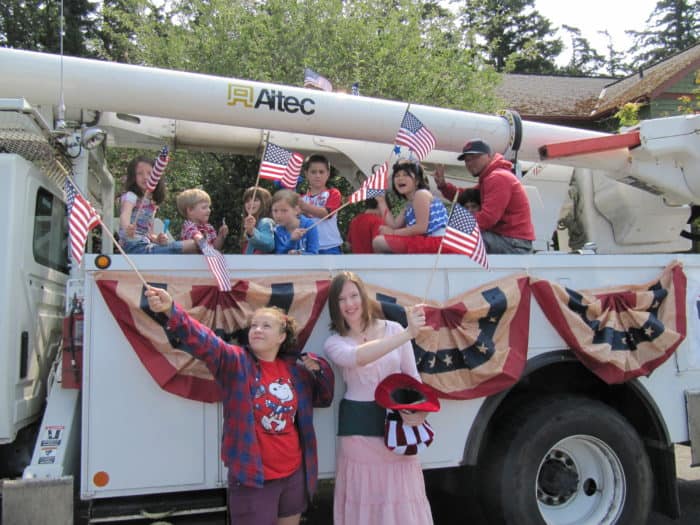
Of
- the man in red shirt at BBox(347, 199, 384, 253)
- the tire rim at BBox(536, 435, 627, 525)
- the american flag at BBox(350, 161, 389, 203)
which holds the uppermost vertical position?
the american flag at BBox(350, 161, 389, 203)

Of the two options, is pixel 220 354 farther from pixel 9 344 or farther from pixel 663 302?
pixel 663 302

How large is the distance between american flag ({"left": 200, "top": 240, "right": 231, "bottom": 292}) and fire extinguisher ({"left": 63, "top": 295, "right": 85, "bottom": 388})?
779mm

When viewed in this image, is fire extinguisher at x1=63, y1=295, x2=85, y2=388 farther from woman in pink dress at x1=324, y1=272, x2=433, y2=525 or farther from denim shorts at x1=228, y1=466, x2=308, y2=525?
woman in pink dress at x1=324, y1=272, x2=433, y2=525

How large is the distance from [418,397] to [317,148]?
9.74ft

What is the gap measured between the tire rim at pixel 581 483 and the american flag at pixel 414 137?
2280mm

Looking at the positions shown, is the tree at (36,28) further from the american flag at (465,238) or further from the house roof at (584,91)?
the american flag at (465,238)

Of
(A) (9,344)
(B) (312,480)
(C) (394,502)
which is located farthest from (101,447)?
(C) (394,502)

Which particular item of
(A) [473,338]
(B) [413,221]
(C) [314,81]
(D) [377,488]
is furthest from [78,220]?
(C) [314,81]

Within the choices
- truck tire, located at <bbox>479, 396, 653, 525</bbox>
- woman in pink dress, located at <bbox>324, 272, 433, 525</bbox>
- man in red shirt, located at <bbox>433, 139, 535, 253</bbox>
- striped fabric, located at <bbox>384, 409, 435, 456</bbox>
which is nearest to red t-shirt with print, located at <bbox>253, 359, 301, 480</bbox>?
woman in pink dress, located at <bbox>324, 272, 433, 525</bbox>

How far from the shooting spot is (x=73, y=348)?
359cm

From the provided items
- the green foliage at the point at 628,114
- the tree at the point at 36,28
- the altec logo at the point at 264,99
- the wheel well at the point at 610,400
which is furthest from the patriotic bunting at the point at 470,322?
the tree at the point at 36,28

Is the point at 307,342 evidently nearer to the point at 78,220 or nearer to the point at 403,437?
Answer: the point at 403,437

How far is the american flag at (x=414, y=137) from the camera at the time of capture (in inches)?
184

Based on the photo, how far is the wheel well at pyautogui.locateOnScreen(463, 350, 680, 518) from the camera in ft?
14.8
